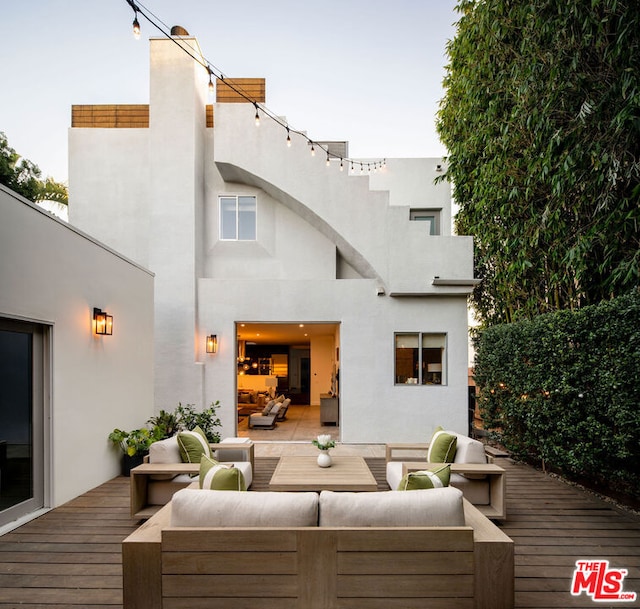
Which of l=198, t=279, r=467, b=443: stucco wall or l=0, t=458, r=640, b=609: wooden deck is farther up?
l=198, t=279, r=467, b=443: stucco wall

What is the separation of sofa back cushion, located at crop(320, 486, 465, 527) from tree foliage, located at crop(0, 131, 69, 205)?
9.48m

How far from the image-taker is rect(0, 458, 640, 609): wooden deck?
9.46 ft

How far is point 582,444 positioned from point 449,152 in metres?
6.35

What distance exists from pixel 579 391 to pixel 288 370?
12505 mm

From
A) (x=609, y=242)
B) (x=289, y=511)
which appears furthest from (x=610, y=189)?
(x=289, y=511)

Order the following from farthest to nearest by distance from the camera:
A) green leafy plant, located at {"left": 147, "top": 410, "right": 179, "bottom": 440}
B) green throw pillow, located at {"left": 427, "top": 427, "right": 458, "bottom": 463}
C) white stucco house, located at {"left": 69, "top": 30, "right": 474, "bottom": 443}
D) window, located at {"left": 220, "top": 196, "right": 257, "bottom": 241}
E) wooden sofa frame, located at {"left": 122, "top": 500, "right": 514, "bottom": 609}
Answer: window, located at {"left": 220, "top": 196, "right": 257, "bottom": 241} < white stucco house, located at {"left": 69, "top": 30, "right": 474, "bottom": 443} < green leafy plant, located at {"left": 147, "top": 410, "right": 179, "bottom": 440} < green throw pillow, located at {"left": 427, "top": 427, "right": 458, "bottom": 463} < wooden sofa frame, located at {"left": 122, "top": 500, "right": 514, "bottom": 609}

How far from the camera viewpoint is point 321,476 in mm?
4445

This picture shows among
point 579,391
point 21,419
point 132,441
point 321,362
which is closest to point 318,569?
point 21,419

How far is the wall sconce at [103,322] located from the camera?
5379 millimetres

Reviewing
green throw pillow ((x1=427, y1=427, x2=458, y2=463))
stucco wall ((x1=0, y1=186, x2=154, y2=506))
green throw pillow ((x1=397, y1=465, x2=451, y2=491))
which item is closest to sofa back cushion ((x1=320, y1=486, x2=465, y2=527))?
green throw pillow ((x1=397, y1=465, x2=451, y2=491))

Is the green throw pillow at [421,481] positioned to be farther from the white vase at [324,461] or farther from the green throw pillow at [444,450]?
the white vase at [324,461]

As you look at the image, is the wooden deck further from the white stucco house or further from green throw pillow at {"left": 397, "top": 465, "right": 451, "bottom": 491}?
the white stucco house

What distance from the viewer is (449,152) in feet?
28.1

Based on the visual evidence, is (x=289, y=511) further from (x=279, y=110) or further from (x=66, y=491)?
(x=279, y=110)
